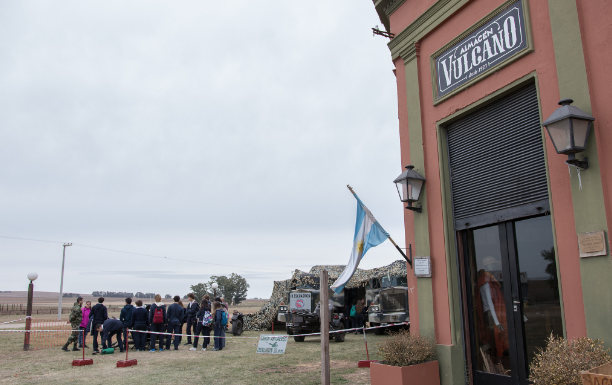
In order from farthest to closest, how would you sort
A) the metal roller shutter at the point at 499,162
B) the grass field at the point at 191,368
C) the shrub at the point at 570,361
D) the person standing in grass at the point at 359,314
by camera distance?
the person standing in grass at the point at 359,314, the grass field at the point at 191,368, the metal roller shutter at the point at 499,162, the shrub at the point at 570,361

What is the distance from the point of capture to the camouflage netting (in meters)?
21.4

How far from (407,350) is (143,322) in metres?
10.3

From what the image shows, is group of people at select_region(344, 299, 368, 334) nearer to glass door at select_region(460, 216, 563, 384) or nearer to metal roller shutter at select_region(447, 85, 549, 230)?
glass door at select_region(460, 216, 563, 384)

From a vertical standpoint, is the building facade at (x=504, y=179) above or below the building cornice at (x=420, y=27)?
below

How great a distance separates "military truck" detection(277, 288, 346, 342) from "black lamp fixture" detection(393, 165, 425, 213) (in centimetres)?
942

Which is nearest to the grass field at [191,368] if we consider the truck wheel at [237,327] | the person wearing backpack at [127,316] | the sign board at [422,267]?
the person wearing backpack at [127,316]

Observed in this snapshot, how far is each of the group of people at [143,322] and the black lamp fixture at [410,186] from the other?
8.85m

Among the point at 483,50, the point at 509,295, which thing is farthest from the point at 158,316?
the point at 483,50

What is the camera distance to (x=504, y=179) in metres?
6.66

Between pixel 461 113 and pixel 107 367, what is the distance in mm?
9971

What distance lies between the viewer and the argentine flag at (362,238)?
27.1 feet

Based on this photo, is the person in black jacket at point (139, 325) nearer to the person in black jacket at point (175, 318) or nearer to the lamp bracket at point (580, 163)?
the person in black jacket at point (175, 318)

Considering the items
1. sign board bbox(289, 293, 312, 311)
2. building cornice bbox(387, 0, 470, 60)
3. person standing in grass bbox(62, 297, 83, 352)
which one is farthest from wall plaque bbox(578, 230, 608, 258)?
sign board bbox(289, 293, 312, 311)

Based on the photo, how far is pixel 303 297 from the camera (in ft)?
65.4
